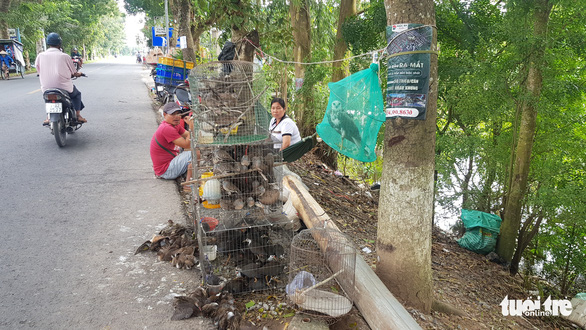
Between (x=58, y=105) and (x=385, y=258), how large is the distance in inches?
228

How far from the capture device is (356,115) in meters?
3.94

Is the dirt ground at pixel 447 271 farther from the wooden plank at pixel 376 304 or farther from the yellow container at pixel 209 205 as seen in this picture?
the yellow container at pixel 209 205

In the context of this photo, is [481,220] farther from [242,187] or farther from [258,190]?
[242,187]

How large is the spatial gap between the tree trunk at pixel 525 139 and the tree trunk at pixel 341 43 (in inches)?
142

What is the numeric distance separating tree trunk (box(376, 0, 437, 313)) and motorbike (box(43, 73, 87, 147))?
18.5 feet

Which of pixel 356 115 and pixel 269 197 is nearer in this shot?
pixel 269 197

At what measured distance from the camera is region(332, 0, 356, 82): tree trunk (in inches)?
320

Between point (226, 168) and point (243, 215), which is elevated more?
point (226, 168)

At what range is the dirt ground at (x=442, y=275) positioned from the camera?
10.6 ft

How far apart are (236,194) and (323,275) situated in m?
1.11

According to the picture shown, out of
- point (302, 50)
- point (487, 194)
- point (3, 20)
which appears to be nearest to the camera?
point (487, 194)

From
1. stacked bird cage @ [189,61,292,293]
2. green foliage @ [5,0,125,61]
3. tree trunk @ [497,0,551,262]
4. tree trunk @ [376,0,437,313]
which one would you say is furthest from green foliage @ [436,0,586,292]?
green foliage @ [5,0,125,61]

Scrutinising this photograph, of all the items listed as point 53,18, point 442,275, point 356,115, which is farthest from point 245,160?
point 53,18

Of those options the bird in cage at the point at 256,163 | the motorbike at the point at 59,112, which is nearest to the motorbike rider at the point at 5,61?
the motorbike at the point at 59,112
